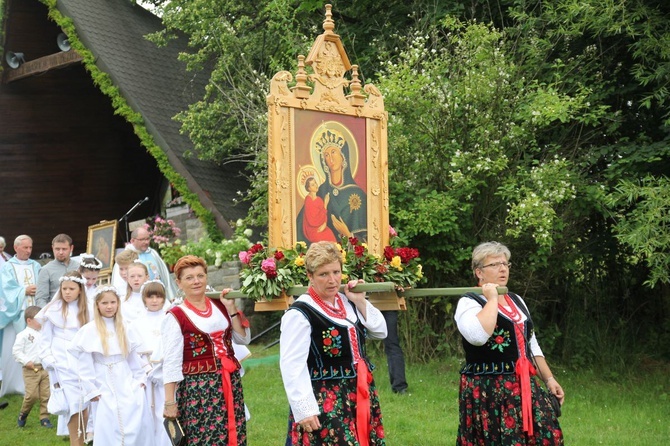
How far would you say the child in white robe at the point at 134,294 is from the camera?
30.3 feet

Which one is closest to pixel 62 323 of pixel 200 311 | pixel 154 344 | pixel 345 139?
pixel 154 344

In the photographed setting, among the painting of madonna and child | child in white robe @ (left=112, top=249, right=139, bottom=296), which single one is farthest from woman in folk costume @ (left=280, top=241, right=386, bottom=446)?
child in white robe @ (left=112, top=249, right=139, bottom=296)

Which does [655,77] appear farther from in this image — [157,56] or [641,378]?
[157,56]

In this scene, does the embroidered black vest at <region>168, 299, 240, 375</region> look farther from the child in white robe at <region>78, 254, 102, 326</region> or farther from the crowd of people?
the child in white robe at <region>78, 254, 102, 326</region>

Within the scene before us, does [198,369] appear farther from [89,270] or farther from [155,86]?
[155,86]

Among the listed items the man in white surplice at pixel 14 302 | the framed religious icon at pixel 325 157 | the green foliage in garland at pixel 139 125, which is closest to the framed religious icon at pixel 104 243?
the green foliage in garland at pixel 139 125

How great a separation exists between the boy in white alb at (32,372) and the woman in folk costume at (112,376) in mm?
2861

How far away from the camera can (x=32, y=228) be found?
19.9 m

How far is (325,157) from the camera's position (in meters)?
7.63

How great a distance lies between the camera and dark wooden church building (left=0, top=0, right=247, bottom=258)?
16.8m

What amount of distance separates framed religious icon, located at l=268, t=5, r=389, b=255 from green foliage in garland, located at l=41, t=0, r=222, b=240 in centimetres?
855

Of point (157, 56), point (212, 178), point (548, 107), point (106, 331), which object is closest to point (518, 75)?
point (548, 107)

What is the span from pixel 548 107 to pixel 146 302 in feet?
19.2

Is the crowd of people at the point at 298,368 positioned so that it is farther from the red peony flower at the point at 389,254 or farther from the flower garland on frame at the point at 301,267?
the red peony flower at the point at 389,254
